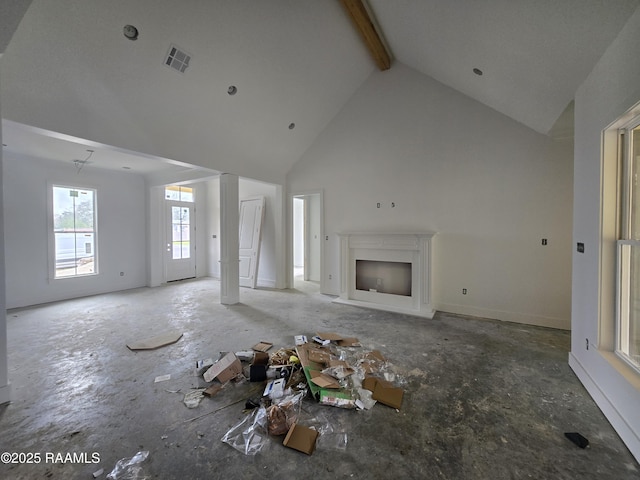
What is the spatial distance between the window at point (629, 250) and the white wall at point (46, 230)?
7935 mm

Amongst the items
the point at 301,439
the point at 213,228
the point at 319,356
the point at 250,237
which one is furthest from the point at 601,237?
the point at 213,228

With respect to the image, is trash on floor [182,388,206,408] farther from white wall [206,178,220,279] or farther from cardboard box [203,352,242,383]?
white wall [206,178,220,279]

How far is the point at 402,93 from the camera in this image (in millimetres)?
4539

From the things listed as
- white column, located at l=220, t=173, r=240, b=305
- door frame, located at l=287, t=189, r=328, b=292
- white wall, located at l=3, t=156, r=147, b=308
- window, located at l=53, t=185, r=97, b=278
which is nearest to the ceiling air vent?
white column, located at l=220, t=173, r=240, b=305

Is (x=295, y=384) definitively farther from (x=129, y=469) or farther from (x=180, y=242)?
(x=180, y=242)

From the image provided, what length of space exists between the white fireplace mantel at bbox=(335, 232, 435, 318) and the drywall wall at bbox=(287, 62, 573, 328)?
0.28 metres

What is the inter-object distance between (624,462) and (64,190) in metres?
8.07

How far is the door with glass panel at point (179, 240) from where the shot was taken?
6.72m

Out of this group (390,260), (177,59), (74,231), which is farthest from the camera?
(74,231)

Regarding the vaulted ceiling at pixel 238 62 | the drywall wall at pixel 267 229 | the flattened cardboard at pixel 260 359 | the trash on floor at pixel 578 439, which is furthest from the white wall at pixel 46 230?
the trash on floor at pixel 578 439

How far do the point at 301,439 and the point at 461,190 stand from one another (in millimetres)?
3983

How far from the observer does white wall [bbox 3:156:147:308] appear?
4523 millimetres

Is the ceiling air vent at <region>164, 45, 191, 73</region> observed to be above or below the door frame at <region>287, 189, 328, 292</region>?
above

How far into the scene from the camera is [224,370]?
7.68 feet
